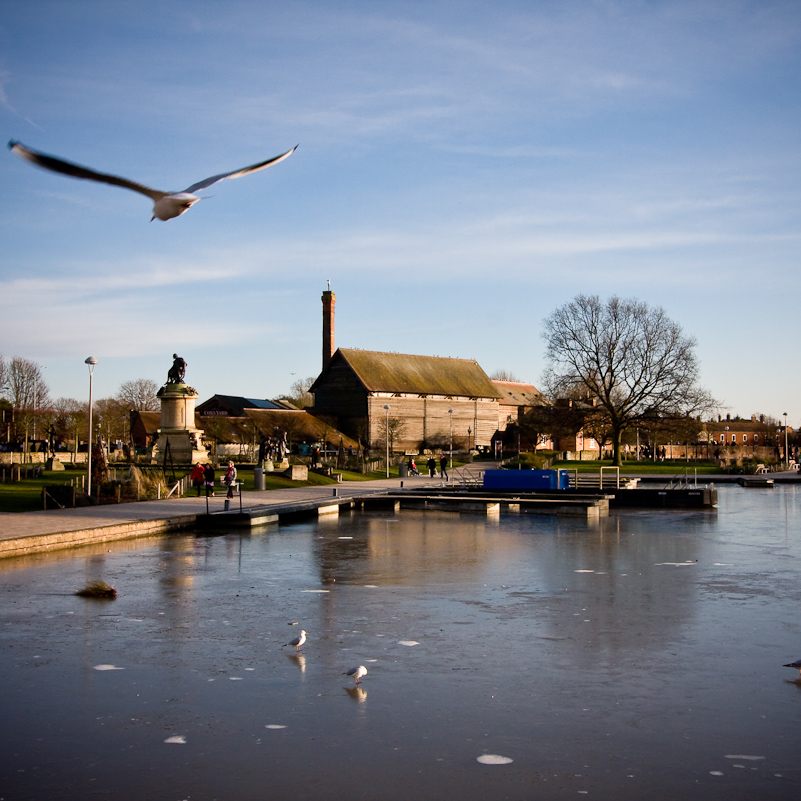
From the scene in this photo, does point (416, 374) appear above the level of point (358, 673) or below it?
above

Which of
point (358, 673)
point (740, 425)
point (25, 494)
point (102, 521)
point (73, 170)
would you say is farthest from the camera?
point (740, 425)

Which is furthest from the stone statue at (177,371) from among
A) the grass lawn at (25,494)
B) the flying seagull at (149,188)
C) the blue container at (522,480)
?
the flying seagull at (149,188)

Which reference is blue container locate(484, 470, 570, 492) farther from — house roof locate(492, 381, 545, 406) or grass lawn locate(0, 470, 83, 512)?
house roof locate(492, 381, 545, 406)

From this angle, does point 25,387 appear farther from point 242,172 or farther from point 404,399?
point 242,172

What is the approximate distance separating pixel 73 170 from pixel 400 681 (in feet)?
19.8

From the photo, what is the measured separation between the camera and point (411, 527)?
79.5ft

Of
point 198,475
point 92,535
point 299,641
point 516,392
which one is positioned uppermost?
point 516,392

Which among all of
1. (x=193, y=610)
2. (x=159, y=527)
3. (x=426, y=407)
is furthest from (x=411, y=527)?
(x=426, y=407)

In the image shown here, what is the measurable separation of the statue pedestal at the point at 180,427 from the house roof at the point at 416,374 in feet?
132

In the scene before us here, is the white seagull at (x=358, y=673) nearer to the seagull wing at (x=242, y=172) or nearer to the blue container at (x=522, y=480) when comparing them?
the seagull wing at (x=242, y=172)

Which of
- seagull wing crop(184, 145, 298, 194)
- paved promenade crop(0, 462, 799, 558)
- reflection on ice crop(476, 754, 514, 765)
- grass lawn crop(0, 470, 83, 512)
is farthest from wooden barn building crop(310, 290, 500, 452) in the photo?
reflection on ice crop(476, 754, 514, 765)

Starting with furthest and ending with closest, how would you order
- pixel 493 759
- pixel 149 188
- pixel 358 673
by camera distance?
1. pixel 149 188
2. pixel 358 673
3. pixel 493 759

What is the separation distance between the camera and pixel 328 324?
9588 centimetres

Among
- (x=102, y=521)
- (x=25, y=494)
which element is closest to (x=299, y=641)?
(x=102, y=521)
